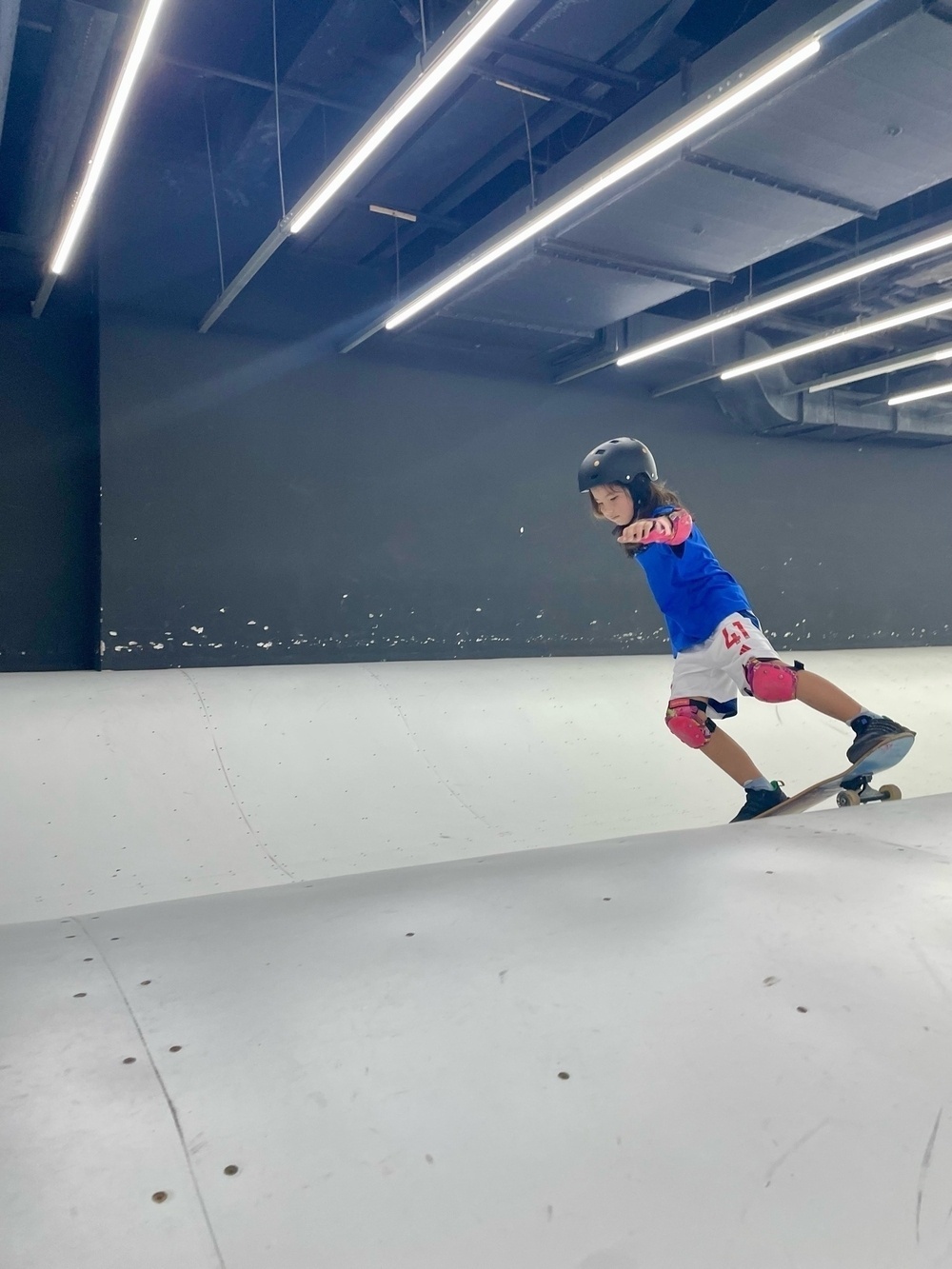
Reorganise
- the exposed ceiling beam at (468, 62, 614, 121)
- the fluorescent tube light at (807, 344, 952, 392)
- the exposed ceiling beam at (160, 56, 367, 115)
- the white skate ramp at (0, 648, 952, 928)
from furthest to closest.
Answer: the fluorescent tube light at (807, 344, 952, 392)
the exposed ceiling beam at (160, 56, 367, 115)
the exposed ceiling beam at (468, 62, 614, 121)
the white skate ramp at (0, 648, 952, 928)

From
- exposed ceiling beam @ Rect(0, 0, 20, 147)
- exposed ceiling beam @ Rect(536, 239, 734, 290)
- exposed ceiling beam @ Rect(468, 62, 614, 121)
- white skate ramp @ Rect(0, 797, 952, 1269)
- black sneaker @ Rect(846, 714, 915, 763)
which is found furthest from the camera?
exposed ceiling beam @ Rect(536, 239, 734, 290)

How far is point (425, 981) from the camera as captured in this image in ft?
3.71

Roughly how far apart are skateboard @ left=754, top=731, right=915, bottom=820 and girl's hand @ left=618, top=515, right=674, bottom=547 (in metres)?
0.82

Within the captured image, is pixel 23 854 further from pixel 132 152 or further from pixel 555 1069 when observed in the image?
pixel 132 152

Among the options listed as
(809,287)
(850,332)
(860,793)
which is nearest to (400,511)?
(809,287)

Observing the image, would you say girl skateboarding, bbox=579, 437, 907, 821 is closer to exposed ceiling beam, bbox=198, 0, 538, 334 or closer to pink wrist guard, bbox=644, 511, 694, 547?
pink wrist guard, bbox=644, 511, 694, 547

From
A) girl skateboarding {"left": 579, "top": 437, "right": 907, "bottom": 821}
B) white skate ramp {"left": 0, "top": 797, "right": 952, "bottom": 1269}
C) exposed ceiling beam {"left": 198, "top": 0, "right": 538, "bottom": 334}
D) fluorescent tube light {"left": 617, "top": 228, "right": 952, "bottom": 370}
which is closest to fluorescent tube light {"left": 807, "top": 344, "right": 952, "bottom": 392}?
fluorescent tube light {"left": 617, "top": 228, "right": 952, "bottom": 370}

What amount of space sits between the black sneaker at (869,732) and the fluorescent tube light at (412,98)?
2165 millimetres

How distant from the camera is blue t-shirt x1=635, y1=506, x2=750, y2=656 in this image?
100 inches

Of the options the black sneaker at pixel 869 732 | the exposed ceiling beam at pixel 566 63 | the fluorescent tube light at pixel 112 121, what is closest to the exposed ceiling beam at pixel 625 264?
the exposed ceiling beam at pixel 566 63

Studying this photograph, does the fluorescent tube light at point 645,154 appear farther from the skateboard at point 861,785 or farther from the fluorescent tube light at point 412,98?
the skateboard at point 861,785

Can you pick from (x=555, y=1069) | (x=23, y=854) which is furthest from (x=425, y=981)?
(x=23, y=854)

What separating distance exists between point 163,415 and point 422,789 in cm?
296

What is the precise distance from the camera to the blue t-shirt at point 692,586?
255 cm
